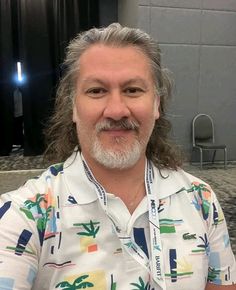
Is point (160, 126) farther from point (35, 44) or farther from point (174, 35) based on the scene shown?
point (35, 44)

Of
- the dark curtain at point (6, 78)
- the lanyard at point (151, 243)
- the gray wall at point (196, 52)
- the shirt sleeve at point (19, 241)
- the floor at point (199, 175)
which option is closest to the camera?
the shirt sleeve at point (19, 241)

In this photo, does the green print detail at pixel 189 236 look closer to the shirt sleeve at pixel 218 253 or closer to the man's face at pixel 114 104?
the shirt sleeve at pixel 218 253

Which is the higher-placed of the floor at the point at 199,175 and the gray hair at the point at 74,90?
the gray hair at the point at 74,90

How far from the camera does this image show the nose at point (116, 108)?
979 mm

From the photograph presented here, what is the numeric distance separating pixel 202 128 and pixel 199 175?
1026mm

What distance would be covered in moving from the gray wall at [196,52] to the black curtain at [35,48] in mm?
850

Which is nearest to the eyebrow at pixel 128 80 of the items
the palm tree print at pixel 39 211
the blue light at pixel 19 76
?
the palm tree print at pixel 39 211

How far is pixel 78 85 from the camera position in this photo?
3.49 ft

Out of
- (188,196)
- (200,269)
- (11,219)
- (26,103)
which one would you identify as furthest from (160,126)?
(26,103)

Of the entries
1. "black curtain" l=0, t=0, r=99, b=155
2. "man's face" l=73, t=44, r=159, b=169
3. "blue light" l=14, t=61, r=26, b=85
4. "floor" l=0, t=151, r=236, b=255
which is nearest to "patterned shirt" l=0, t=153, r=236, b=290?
"man's face" l=73, t=44, r=159, b=169

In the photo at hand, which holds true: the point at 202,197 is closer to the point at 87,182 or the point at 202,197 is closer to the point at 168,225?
the point at 168,225

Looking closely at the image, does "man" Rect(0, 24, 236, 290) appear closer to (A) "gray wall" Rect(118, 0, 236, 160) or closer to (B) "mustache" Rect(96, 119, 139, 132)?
(B) "mustache" Rect(96, 119, 139, 132)

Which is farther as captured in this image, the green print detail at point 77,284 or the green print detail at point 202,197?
the green print detail at point 202,197

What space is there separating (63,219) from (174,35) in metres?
4.83
